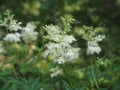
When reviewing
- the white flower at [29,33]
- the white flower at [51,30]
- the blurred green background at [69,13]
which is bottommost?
the white flower at [51,30]

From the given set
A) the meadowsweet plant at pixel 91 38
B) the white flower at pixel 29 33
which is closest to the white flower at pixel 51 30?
the meadowsweet plant at pixel 91 38

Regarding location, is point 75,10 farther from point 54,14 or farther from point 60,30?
point 60,30

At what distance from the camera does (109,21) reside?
8.20 meters

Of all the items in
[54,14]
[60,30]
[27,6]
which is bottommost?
[60,30]

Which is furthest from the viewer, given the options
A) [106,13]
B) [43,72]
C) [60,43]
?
[106,13]

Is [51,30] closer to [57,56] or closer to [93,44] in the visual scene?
[57,56]

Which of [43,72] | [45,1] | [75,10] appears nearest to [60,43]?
[43,72]

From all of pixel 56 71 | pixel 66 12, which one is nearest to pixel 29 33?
pixel 56 71

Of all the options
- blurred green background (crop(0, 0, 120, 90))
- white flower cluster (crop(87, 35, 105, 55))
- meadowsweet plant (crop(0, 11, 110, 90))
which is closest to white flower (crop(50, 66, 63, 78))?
meadowsweet plant (crop(0, 11, 110, 90))

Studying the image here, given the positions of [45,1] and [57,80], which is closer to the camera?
[57,80]

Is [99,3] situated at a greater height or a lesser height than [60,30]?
greater

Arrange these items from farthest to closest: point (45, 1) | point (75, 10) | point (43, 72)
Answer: point (75, 10) < point (45, 1) < point (43, 72)

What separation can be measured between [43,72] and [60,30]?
0.84 metres

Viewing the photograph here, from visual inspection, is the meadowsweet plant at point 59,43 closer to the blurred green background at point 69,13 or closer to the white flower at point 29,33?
the white flower at point 29,33
